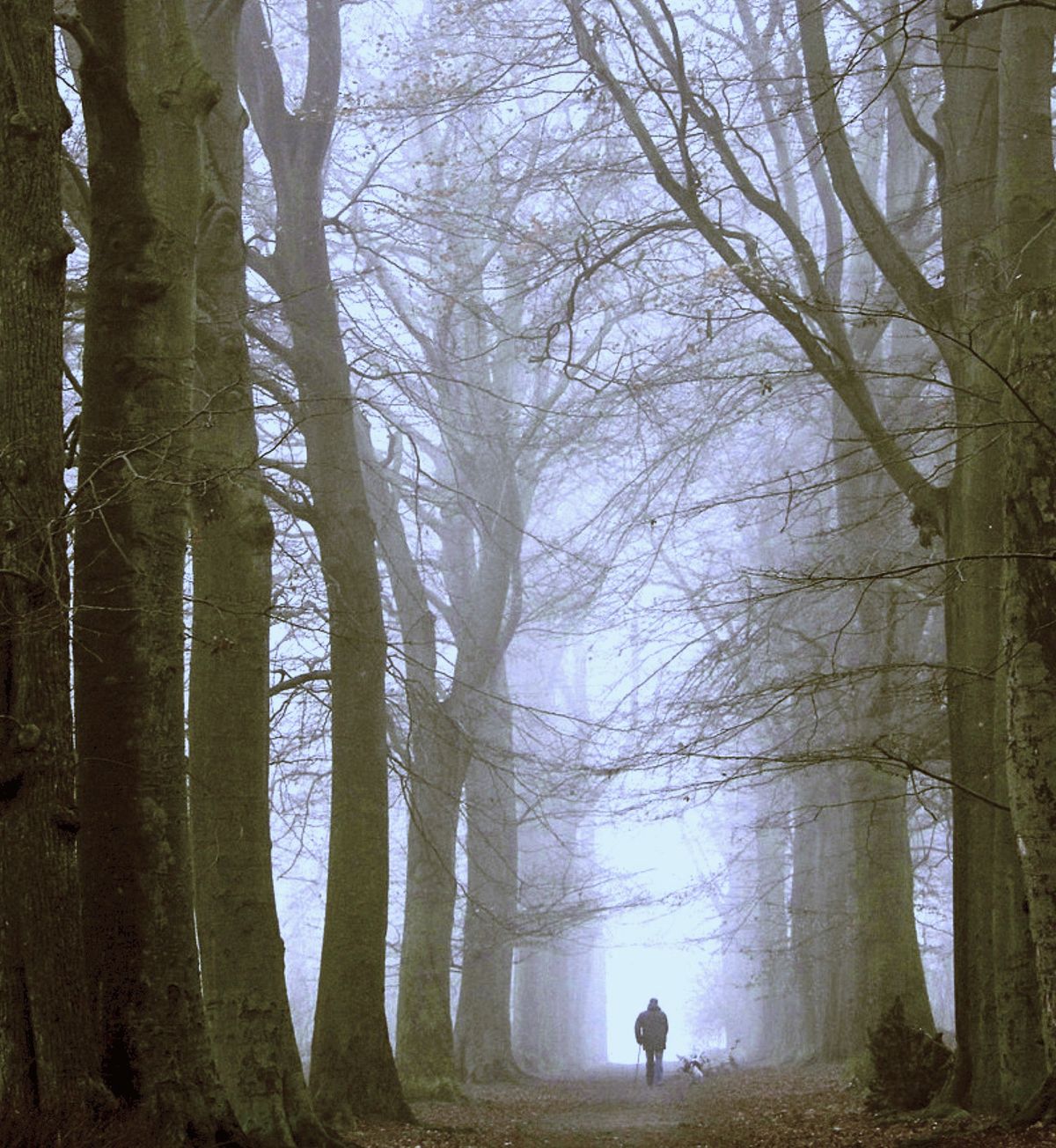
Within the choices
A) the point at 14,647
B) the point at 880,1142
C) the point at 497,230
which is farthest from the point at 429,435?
the point at 14,647

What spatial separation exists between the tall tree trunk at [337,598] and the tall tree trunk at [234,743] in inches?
43.8

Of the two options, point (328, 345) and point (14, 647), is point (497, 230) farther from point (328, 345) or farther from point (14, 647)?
point (14, 647)

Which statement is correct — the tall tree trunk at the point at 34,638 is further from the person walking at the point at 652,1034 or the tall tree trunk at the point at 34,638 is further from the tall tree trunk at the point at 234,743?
the person walking at the point at 652,1034

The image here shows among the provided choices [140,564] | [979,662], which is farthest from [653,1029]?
[140,564]

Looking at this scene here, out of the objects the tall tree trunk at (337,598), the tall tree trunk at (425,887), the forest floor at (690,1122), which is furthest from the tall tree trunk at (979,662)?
the tall tree trunk at (425,887)

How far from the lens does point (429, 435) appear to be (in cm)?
2253

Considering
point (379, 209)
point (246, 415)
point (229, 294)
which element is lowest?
point (246, 415)

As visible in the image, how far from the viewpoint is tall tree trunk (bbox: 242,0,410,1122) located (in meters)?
10.2

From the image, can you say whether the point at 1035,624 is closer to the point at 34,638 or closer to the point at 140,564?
the point at 140,564

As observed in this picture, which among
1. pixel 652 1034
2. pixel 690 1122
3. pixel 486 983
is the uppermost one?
pixel 486 983

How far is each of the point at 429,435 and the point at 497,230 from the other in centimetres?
909

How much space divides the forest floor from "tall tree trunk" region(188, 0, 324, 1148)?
881 millimetres

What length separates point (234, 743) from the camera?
797 centimetres

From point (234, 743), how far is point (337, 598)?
2044 mm
